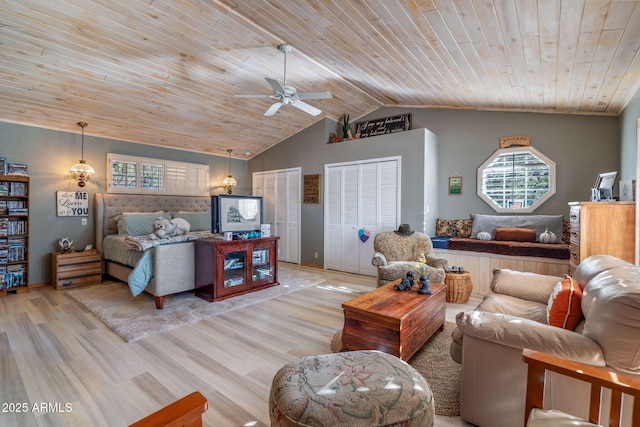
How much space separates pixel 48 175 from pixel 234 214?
10.3 ft

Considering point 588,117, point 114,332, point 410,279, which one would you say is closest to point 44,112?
point 114,332

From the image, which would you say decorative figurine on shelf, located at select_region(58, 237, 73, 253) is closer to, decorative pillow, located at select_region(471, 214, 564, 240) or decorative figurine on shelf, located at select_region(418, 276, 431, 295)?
decorative figurine on shelf, located at select_region(418, 276, 431, 295)

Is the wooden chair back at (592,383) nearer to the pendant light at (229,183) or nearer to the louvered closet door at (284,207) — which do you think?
the louvered closet door at (284,207)

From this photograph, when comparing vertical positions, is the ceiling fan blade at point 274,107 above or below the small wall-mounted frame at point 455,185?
above

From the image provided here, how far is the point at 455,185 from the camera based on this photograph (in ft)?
16.3

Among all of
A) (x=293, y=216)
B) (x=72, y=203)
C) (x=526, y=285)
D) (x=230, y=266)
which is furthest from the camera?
(x=293, y=216)

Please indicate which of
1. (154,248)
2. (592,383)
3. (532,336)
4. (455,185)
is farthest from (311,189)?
(592,383)

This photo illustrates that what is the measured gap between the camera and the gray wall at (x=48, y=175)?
429cm

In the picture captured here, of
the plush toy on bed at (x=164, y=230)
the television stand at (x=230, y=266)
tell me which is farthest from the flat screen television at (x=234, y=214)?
the plush toy on bed at (x=164, y=230)

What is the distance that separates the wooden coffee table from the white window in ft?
16.2

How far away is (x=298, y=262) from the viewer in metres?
6.31

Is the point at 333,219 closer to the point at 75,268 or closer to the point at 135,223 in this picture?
the point at 135,223

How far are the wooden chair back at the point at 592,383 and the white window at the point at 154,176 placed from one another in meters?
6.08

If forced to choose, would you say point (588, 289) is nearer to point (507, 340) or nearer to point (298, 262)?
point (507, 340)
